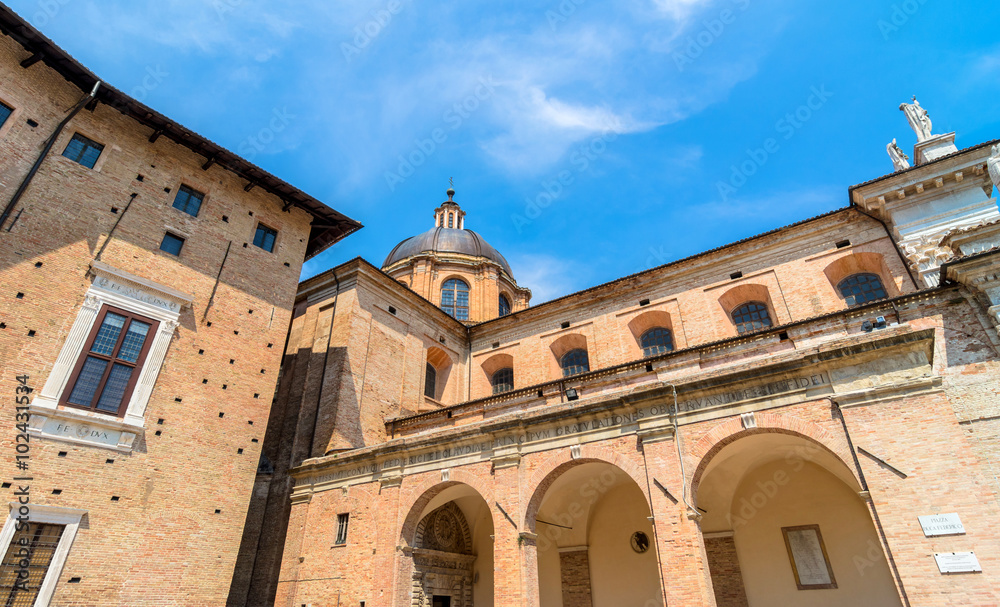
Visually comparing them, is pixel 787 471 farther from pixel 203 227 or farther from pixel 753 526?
pixel 203 227

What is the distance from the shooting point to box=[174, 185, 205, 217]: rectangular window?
1644cm

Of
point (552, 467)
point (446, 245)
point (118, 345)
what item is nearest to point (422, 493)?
point (552, 467)

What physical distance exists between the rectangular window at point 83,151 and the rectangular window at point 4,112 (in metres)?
1.32

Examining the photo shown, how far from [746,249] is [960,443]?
1189 centimetres

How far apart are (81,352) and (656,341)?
18094 millimetres

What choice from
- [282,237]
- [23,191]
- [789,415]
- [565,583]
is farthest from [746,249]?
[23,191]

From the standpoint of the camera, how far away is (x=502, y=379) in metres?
24.5

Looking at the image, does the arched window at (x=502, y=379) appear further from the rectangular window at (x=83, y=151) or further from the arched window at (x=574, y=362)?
the rectangular window at (x=83, y=151)

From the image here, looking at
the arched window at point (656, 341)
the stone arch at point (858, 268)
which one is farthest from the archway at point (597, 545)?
the stone arch at point (858, 268)

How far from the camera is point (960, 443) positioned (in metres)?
8.91

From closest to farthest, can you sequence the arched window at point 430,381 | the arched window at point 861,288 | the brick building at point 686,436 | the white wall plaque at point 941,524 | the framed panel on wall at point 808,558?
the white wall plaque at point 941,524, the brick building at point 686,436, the framed panel on wall at point 808,558, the arched window at point 861,288, the arched window at point 430,381

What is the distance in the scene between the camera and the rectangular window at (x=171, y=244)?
50.7 ft

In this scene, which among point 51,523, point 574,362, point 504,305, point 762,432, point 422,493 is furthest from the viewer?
point 504,305

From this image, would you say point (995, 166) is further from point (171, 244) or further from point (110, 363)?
point (110, 363)
